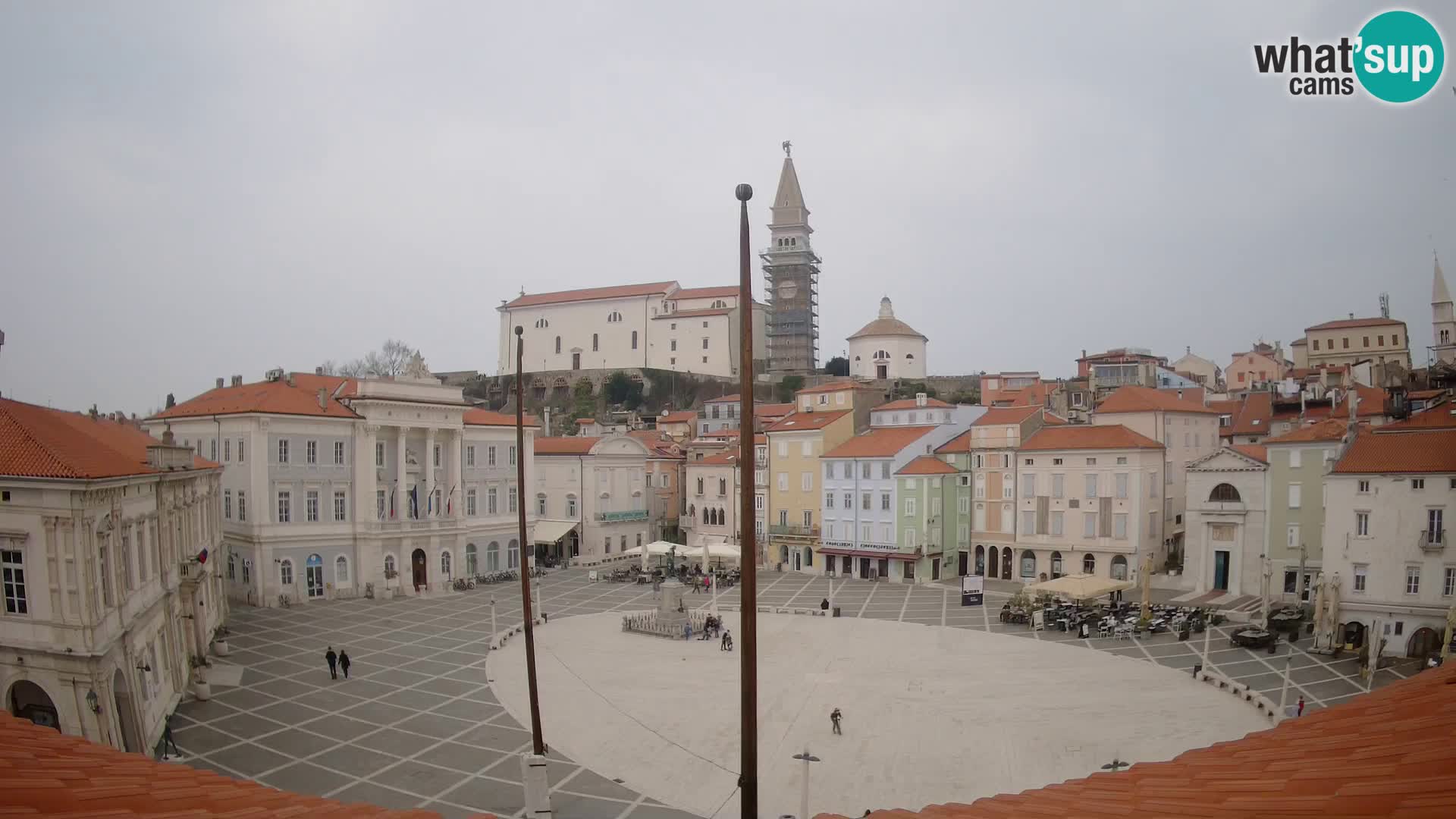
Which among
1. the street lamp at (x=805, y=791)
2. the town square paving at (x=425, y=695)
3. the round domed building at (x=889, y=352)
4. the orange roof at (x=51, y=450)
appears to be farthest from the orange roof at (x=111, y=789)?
the round domed building at (x=889, y=352)

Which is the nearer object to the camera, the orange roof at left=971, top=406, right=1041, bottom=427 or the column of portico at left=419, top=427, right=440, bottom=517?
the column of portico at left=419, top=427, right=440, bottom=517

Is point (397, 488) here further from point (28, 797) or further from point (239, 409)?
point (28, 797)

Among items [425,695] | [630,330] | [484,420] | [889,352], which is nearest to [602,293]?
[630,330]

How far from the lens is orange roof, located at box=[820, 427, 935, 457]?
2249 inches

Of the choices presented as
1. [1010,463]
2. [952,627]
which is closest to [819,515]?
[1010,463]

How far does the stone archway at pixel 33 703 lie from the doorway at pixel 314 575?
27.9 m

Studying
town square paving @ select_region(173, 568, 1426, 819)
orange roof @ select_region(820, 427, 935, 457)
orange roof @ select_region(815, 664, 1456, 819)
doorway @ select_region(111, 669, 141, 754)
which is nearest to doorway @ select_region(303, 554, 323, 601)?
town square paving @ select_region(173, 568, 1426, 819)

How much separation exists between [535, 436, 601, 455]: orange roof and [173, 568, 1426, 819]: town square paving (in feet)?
60.5

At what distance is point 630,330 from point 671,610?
83299 millimetres

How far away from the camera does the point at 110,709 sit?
1922 centimetres

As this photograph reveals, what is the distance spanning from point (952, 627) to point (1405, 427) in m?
19.6

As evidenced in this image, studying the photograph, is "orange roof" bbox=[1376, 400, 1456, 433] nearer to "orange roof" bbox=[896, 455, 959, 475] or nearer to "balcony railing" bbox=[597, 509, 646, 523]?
"orange roof" bbox=[896, 455, 959, 475]

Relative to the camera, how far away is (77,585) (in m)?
18.5

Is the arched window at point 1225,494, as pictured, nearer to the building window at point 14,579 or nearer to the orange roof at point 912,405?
the orange roof at point 912,405
